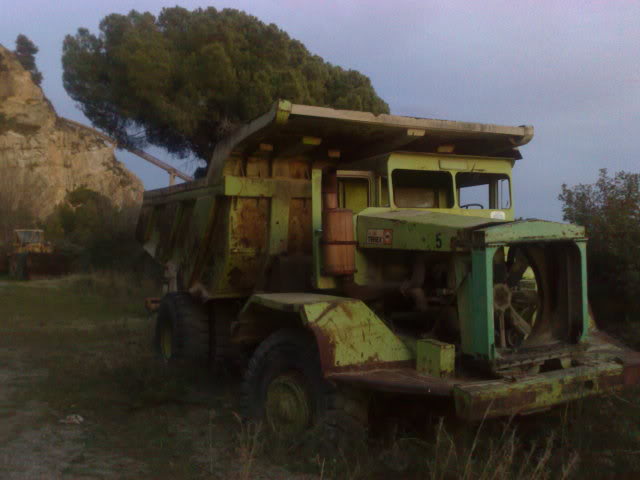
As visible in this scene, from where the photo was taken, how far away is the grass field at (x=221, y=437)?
374 centimetres

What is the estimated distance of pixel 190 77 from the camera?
54.6 ft

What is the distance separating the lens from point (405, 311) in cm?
468

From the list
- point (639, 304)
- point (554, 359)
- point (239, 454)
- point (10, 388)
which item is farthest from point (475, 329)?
point (10, 388)

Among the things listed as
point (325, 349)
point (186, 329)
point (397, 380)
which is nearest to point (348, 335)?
point (325, 349)

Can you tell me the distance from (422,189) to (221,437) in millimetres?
2838

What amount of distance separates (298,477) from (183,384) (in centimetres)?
270

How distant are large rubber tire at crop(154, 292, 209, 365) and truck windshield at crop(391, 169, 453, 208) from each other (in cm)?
302

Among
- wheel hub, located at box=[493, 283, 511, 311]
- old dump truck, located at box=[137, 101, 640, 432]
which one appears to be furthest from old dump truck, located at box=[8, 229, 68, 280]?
wheel hub, located at box=[493, 283, 511, 311]

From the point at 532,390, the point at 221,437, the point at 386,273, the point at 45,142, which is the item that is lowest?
the point at 221,437

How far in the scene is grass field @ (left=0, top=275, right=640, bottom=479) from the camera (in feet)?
12.3

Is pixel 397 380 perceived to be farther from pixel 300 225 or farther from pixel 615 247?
pixel 615 247

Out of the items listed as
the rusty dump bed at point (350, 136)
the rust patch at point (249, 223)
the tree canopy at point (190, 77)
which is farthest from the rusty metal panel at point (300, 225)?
the tree canopy at point (190, 77)

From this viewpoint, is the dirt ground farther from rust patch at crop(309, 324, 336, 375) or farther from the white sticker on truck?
the white sticker on truck

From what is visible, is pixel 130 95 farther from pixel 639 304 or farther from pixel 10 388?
pixel 639 304
